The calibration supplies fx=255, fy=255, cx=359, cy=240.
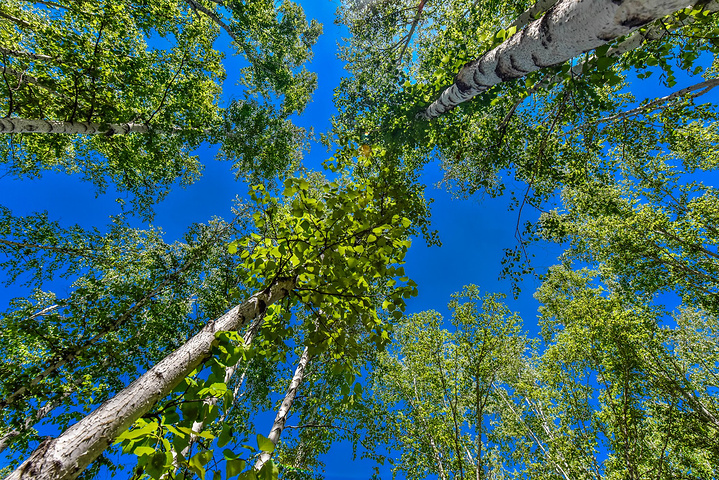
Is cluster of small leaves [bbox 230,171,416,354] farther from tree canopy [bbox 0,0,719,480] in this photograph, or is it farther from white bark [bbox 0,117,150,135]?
white bark [bbox 0,117,150,135]

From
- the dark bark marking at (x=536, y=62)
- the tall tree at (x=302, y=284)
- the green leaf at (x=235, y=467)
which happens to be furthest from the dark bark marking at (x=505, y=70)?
the green leaf at (x=235, y=467)

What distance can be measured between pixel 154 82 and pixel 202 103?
118 centimetres

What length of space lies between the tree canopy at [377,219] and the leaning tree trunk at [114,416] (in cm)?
3

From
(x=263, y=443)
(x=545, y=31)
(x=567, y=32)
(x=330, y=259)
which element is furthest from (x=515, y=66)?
(x=263, y=443)

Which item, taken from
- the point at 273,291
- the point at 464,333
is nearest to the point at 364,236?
the point at 273,291

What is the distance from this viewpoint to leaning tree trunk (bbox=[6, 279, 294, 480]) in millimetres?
939

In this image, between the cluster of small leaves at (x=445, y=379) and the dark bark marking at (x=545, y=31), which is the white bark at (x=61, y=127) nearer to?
the dark bark marking at (x=545, y=31)

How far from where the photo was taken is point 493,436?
36.9 ft

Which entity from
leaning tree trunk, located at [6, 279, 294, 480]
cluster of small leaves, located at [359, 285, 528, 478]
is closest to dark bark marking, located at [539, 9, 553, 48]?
leaning tree trunk, located at [6, 279, 294, 480]

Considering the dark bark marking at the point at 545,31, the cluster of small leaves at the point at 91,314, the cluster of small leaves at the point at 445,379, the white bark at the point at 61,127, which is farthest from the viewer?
the cluster of small leaves at the point at 445,379

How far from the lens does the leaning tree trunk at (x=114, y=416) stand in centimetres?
94

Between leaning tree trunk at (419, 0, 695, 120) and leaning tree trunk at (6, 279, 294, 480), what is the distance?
2952 millimetres

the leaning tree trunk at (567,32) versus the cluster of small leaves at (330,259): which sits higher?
the leaning tree trunk at (567,32)

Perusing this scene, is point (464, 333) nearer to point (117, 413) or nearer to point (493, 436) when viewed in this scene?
point (493, 436)
